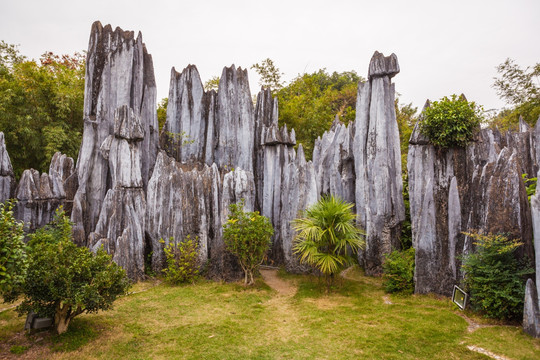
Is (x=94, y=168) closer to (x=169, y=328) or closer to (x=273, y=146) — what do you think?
(x=273, y=146)

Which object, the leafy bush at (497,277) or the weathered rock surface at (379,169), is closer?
the leafy bush at (497,277)

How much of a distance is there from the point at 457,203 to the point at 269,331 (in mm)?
5037

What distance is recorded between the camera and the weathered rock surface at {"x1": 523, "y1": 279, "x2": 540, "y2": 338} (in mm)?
5414

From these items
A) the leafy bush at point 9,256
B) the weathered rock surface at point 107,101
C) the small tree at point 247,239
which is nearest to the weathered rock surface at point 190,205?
the small tree at point 247,239

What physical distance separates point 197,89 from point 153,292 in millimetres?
8196

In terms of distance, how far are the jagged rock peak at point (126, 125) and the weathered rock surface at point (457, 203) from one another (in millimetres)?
8198

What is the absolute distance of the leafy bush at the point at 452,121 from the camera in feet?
25.0

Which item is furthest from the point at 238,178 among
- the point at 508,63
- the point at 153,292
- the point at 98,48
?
the point at 508,63

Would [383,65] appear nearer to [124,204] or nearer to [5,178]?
[124,204]

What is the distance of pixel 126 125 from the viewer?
1016 centimetres

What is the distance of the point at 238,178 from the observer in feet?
33.8

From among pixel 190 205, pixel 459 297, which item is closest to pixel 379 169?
pixel 459 297

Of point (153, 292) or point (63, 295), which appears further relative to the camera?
point (153, 292)

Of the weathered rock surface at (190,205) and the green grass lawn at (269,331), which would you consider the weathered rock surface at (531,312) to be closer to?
the green grass lawn at (269,331)
